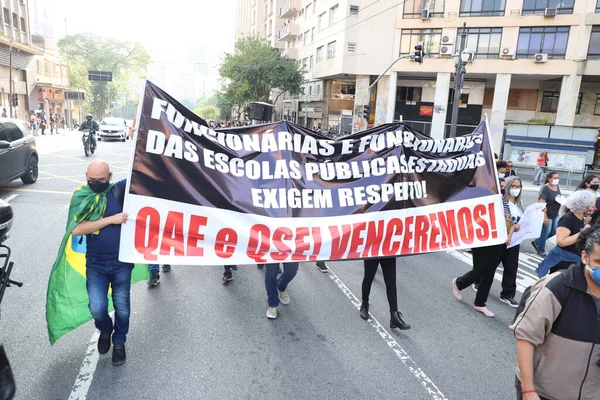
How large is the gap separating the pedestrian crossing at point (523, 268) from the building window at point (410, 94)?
3098cm

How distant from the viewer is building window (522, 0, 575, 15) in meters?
29.7

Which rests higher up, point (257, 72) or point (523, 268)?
point (257, 72)

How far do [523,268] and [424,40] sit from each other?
30.4 metres

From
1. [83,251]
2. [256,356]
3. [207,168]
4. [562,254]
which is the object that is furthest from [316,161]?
[562,254]

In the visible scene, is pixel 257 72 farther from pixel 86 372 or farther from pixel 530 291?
pixel 530 291

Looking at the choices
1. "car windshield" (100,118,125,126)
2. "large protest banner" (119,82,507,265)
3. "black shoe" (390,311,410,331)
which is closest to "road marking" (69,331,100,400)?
"large protest banner" (119,82,507,265)

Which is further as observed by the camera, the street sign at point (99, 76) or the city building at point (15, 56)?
the street sign at point (99, 76)

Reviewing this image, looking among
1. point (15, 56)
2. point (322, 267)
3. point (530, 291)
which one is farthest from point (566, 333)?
point (15, 56)

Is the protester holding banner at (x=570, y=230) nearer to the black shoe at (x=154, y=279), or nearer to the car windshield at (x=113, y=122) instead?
the black shoe at (x=154, y=279)

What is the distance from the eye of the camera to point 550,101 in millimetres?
33812

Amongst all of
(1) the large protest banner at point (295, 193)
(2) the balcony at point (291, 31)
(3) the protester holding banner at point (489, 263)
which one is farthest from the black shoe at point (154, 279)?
(2) the balcony at point (291, 31)

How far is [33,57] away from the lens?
4534 cm

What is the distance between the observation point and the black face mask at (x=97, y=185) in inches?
136

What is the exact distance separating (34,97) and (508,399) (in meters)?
55.0
